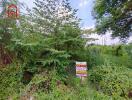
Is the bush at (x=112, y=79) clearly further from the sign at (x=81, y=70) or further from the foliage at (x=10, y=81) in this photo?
the foliage at (x=10, y=81)

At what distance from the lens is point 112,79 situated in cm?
757

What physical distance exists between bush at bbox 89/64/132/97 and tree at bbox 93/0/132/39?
3.80 meters

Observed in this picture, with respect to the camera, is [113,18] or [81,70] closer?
[81,70]

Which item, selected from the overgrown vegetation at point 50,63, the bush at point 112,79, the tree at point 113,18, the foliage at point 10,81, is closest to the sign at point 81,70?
the overgrown vegetation at point 50,63

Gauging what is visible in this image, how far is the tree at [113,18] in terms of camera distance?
11445 mm

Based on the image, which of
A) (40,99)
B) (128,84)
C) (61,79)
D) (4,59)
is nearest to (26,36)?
(4,59)

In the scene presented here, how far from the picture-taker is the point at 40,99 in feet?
21.1

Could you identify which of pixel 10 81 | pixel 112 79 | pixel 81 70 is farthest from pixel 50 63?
pixel 112 79

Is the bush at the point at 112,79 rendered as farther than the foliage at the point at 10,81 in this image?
Yes

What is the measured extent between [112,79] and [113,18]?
15.1 ft

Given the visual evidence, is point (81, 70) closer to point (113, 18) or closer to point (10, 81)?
point (10, 81)

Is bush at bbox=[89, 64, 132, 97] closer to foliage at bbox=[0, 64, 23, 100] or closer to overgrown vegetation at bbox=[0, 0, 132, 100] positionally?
overgrown vegetation at bbox=[0, 0, 132, 100]

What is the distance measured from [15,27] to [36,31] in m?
0.64

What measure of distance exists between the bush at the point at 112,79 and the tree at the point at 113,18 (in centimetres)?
380
